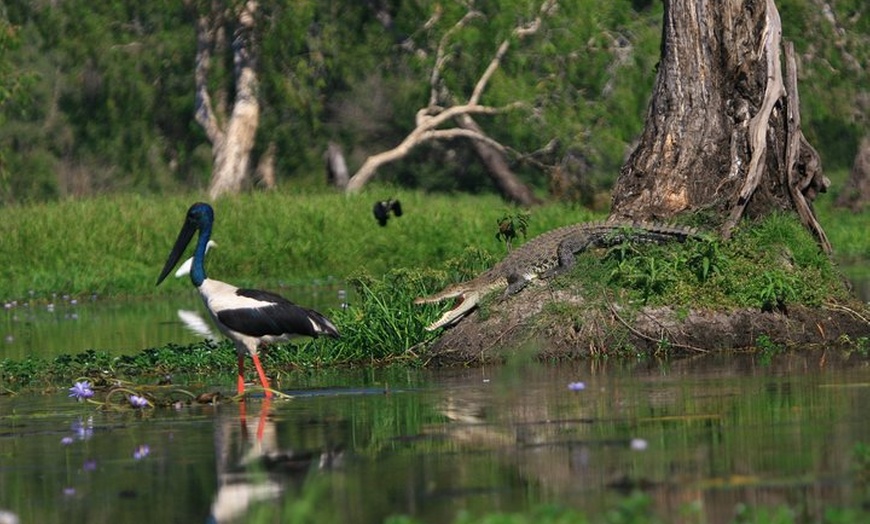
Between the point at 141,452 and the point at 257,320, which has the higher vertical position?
the point at 257,320

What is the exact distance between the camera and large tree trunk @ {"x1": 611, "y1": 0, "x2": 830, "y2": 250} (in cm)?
1691

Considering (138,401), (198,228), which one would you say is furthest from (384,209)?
(138,401)

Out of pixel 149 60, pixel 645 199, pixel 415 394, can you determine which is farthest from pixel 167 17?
pixel 415 394

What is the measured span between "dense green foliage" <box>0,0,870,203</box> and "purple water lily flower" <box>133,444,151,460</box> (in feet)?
94.2

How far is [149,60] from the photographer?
154ft

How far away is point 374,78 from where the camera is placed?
51656mm

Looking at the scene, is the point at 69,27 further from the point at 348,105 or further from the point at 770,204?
the point at 770,204

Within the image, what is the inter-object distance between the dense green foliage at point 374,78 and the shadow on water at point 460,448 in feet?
88.6

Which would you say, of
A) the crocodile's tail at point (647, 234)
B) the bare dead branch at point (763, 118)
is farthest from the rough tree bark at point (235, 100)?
the crocodile's tail at point (647, 234)

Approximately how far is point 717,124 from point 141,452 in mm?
8160

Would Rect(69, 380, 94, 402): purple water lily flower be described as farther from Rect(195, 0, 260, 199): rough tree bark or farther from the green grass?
Rect(195, 0, 260, 199): rough tree bark

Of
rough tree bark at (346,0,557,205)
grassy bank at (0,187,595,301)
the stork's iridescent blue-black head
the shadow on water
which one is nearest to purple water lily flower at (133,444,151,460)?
the shadow on water

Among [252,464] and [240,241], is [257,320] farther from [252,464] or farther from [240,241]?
[240,241]

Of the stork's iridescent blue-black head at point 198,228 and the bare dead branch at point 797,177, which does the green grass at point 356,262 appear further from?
the stork's iridescent blue-black head at point 198,228
